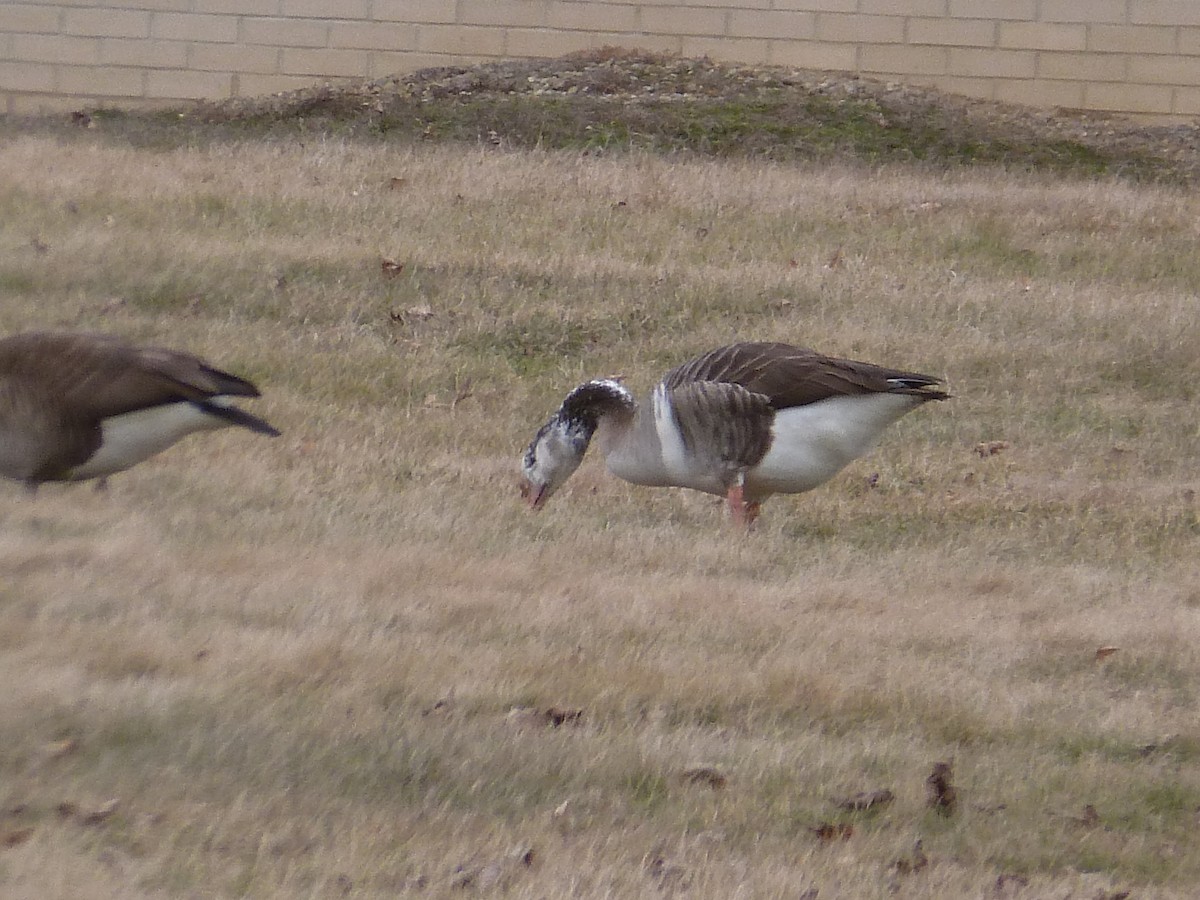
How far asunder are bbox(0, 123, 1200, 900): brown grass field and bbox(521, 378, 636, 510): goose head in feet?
0.82

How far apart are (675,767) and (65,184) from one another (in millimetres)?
10111

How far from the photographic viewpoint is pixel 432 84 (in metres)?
18.3

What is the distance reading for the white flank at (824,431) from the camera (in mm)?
8086

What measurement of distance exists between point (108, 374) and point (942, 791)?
3399 millimetres

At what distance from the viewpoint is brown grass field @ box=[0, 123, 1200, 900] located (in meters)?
4.59

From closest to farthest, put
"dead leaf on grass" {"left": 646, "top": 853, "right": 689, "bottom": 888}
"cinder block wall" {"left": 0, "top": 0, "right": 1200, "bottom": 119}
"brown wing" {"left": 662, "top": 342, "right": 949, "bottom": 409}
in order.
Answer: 1. "dead leaf on grass" {"left": 646, "top": 853, "right": 689, "bottom": 888}
2. "brown wing" {"left": 662, "top": 342, "right": 949, "bottom": 409}
3. "cinder block wall" {"left": 0, "top": 0, "right": 1200, "bottom": 119}

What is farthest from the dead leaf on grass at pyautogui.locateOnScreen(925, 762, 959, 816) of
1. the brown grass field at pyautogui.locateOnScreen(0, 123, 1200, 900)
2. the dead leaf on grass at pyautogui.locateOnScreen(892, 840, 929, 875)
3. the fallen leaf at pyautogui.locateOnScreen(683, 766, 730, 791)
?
the fallen leaf at pyautogui.locateOnScreen(683, 766, 730, 791)

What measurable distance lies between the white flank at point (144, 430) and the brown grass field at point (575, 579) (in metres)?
0.28

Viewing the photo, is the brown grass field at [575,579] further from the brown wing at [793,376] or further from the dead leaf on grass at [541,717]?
the brown wing at [793,376]

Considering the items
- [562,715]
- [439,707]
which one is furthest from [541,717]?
[439,707]

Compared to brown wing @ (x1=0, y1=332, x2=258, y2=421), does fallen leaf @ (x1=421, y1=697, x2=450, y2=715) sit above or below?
below

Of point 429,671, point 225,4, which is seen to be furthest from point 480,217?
point 429,671

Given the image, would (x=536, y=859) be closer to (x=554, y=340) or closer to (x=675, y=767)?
(x=675, y=767)

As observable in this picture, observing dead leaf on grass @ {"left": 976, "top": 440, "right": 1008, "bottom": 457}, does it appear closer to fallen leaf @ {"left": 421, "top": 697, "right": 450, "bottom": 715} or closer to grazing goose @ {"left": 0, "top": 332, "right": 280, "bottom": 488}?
grazing goose @ {"left": 0, "top": 332, "right": 280, "bottom": 488}
